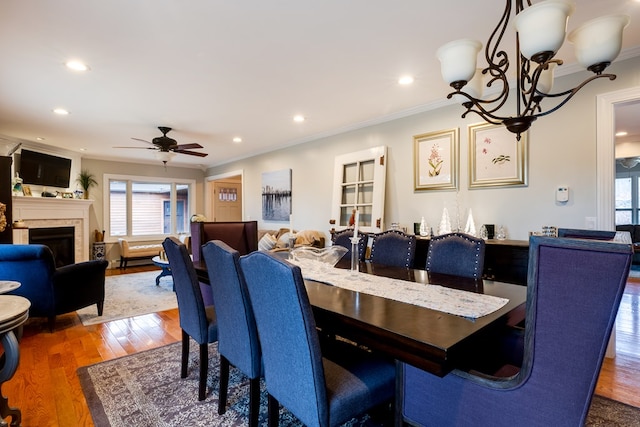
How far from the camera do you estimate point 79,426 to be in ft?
5.83

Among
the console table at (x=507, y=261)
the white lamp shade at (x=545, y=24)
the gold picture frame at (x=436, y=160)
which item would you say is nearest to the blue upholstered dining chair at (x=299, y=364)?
the white lamp shade at (x=545, y=24)

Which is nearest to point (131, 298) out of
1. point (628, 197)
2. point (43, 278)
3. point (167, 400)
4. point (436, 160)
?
point (43, 278)

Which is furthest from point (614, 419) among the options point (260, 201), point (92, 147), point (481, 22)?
point (92, 147)

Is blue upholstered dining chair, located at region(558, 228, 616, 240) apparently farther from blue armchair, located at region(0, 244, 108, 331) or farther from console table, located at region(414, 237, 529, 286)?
blue armchair, located at region(0, 244, 108, 331)

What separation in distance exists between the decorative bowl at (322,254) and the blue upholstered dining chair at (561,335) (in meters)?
1.39

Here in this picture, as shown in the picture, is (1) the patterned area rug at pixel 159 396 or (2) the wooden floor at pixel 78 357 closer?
(1) the patterned area rug at pixel 159 396

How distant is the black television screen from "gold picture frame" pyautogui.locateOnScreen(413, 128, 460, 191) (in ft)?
20.4

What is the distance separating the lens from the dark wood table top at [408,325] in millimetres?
1009

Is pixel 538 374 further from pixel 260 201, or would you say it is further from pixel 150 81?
pixel 260 201

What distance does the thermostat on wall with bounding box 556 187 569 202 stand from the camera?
108 inches

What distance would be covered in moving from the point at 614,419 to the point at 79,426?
310cm

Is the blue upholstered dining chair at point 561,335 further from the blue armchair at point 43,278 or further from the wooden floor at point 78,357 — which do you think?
the blue armchair at point 43,278

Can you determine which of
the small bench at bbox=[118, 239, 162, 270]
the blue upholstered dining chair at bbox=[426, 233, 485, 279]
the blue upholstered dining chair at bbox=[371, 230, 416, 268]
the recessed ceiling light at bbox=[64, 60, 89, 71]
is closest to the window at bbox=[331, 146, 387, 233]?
the blue upholstered dining chair at bbox=[371, 230, 416, 268]

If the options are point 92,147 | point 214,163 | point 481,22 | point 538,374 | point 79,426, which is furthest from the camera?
point 214,163
